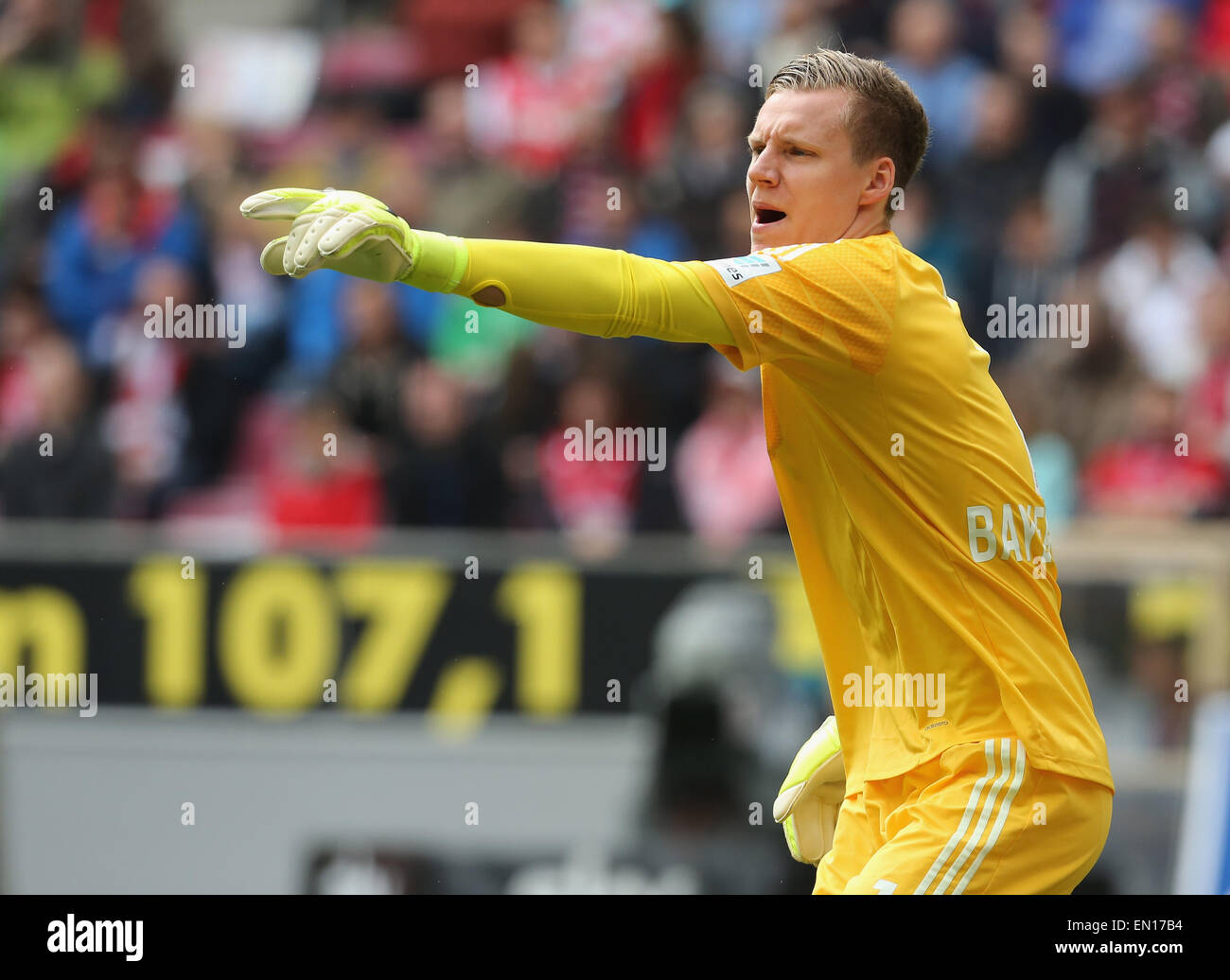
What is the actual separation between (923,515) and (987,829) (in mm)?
674

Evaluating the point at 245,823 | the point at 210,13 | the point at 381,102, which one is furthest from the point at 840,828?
the point at 210,13

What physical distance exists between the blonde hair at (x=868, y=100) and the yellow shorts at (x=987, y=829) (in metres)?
1.26

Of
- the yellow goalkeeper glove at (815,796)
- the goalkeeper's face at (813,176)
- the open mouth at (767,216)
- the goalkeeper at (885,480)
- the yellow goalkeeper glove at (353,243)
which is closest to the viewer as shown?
the yellow goalkeeper glove at (353,243)

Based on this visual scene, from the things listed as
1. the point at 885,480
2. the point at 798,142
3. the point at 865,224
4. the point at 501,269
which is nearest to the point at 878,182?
the point at 865,224

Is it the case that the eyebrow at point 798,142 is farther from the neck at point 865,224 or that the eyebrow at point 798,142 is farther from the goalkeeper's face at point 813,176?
the neck at point 865,224

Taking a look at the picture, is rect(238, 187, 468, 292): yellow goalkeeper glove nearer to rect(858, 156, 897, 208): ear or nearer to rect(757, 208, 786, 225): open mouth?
rect(757, 208, 786, 225): open mouth

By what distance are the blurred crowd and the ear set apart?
16.8 ft

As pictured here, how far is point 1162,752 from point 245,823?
4.12m

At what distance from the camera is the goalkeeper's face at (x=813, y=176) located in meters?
4.23

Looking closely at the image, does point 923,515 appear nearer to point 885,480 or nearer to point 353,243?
point 885,480

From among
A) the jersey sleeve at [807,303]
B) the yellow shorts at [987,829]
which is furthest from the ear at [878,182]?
the yellow shorts at [987,829]

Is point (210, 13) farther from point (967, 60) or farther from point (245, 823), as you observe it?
point (245, 823)

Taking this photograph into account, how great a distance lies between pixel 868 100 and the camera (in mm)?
4262

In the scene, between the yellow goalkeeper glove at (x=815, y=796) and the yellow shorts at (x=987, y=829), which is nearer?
the yellow shorts at (x=987, y=829)
